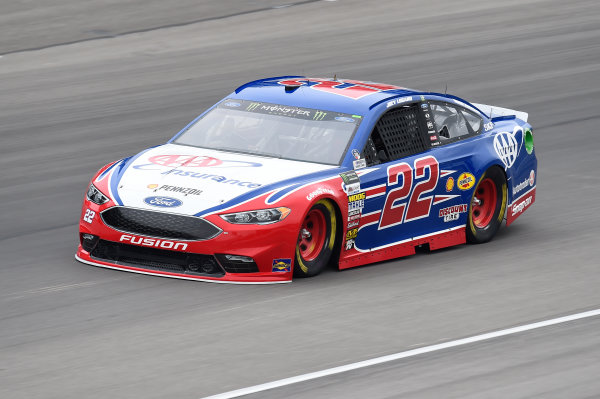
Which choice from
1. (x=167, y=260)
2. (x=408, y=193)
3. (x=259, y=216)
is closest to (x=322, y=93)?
(x=408, y=193)

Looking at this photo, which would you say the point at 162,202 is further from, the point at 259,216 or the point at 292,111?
the point at 292,111

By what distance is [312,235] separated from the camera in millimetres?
9648

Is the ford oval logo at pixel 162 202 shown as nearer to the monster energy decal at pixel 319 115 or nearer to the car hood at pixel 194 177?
the car hood at pixel 194 177

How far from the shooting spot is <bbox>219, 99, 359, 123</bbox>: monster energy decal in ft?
34.0

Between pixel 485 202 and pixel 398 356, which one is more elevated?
pixel 398 356

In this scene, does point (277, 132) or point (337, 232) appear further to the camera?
point (277, 132)

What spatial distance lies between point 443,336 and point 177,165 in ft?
9.34

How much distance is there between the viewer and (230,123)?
10.6m

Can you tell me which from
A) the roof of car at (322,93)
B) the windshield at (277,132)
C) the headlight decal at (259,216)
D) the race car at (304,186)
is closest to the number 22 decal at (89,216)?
the race car at (304,186)

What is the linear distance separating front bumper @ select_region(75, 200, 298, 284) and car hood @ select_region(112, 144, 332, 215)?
0.21 m

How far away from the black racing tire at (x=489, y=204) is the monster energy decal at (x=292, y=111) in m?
1.77

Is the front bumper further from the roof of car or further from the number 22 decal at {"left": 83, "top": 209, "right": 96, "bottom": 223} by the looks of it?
the roof of car

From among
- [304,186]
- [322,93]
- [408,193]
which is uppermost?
[322,93]

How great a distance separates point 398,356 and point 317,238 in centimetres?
218
